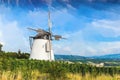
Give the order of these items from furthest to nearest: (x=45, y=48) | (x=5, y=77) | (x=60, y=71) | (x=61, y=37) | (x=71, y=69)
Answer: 1. (x=61, y=37)
2. (x=45, y=48)
3. (x=71, y=69)
4. (x=60, y=71)
5. (x=5, y=77)

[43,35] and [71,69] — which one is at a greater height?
[43,35]

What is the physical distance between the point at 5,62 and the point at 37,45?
613 inches

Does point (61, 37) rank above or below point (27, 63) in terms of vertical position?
above

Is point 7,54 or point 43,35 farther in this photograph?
point 7,54

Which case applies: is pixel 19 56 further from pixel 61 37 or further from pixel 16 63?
pixel 16 63

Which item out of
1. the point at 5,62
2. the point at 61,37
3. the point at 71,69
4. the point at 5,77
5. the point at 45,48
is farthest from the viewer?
the point at 61,37

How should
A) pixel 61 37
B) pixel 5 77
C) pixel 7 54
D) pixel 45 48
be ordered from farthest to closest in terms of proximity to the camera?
1. pixel 7 54
2. pixel 61 37
3. pixel 45 48
4. pixel 5 77

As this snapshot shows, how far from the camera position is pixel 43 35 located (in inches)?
2805

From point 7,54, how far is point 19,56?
245cm

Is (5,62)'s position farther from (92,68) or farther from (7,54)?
(7,54)

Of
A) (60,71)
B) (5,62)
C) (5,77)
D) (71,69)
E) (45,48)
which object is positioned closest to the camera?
(5,77)

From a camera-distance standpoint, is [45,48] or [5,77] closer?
[5,77]

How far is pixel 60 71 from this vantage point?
36.4 metres

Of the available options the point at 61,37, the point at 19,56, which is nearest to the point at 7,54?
the point at 19,56
